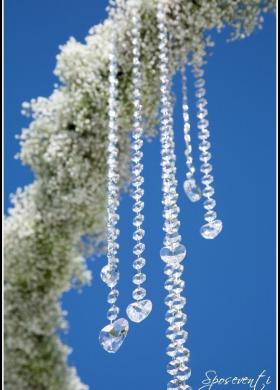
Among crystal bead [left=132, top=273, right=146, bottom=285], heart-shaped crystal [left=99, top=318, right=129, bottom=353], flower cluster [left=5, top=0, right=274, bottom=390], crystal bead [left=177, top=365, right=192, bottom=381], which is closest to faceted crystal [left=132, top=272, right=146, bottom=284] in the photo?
crystal bead [left=132, top=273, right=146, bottom=285]

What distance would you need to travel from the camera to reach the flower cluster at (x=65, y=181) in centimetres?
166

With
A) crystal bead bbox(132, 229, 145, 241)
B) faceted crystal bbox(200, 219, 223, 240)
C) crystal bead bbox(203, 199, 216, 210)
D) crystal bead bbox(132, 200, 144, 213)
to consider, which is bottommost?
crystal bead bbox(132, 229, 145, 241)

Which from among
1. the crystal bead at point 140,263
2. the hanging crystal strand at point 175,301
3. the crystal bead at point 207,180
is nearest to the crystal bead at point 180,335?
the hanging crystal strand at point 175,301

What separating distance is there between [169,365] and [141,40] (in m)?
0.88

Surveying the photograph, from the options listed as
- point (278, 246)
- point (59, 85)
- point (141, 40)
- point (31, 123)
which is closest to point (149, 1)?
point (141, 40)

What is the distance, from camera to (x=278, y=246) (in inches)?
65.4

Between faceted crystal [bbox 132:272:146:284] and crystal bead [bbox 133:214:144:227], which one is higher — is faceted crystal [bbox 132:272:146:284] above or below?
below

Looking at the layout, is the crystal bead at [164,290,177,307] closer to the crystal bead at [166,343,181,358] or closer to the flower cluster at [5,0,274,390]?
the crystal bead at [166,343,181,358]

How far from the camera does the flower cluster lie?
1.66 meters

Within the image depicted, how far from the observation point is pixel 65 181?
1711 mm

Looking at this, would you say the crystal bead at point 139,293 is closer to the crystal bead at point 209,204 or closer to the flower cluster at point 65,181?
the crystal bead at point 209,204

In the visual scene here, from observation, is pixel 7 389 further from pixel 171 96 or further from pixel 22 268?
pixel 171 96

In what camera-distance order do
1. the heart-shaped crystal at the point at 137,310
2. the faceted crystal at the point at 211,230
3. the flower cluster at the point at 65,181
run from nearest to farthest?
the heart-shaped crystal at the point at 137,310, the faceted crystal at the point at 211,230, the flower cluster at the point at 65,181

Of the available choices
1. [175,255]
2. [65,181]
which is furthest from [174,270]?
[65,181]
